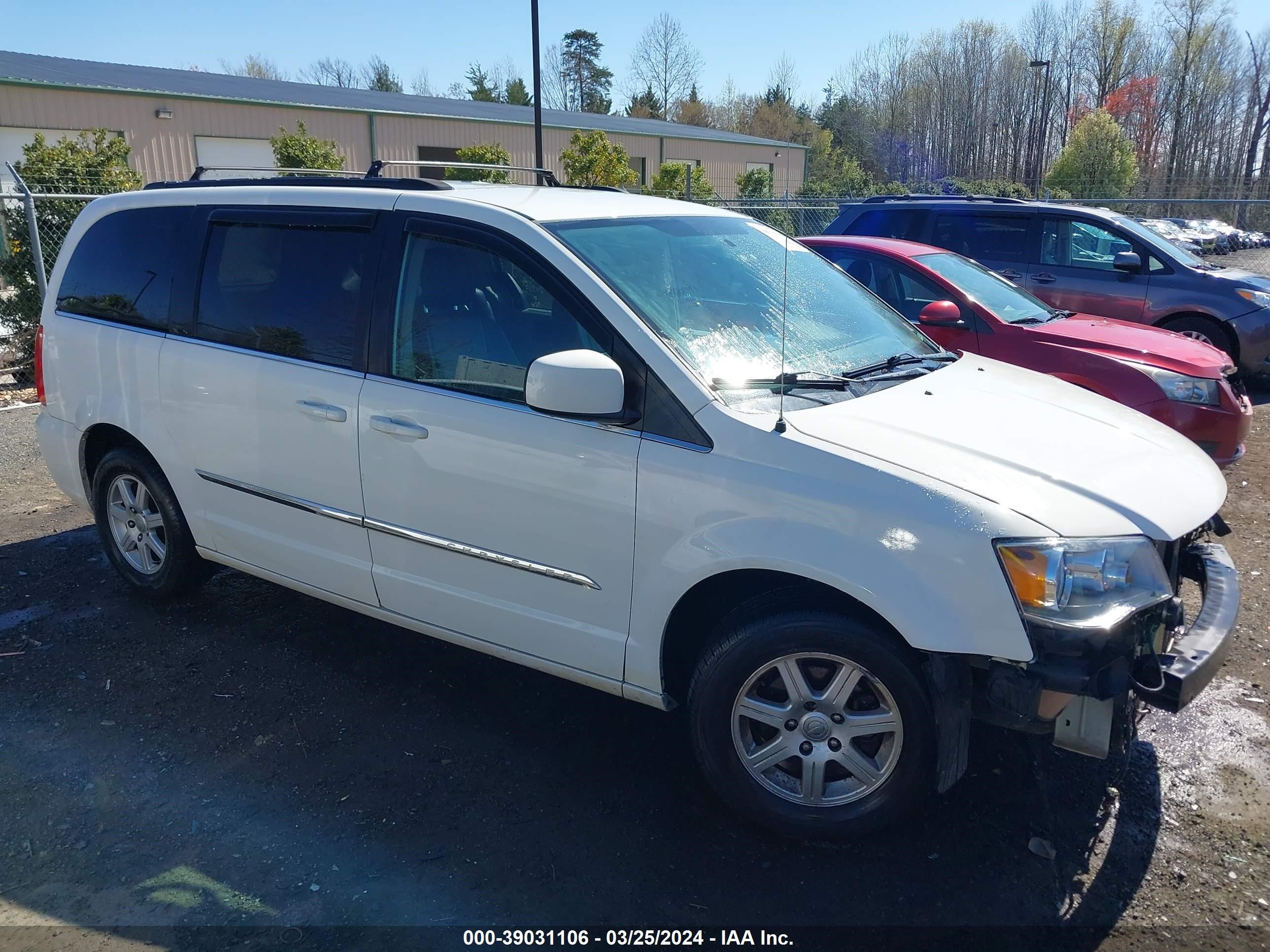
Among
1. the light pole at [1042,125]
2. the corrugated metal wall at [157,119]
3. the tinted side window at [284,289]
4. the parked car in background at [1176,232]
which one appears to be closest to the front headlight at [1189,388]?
the tinted side window at [284,289]

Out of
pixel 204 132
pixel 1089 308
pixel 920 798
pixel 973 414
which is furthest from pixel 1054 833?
pixel 204 132

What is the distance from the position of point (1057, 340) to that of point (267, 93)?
2590cm

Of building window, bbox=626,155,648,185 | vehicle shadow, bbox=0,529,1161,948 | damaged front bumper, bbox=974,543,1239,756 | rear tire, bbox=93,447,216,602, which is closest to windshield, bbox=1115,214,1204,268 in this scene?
vehicle shadow, bbox=0,529,1161,948

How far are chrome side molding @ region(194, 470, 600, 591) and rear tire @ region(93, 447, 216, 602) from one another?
427 mm

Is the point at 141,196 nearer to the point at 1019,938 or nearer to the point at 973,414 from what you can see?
the point at 973,414

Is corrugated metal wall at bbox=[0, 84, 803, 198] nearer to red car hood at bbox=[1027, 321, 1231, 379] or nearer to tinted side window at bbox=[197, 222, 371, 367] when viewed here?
tinted side window at bbox=[197, 222, 371, 367]

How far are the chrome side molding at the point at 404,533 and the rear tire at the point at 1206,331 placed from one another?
8.22 m

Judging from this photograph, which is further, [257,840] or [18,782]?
[18,782]

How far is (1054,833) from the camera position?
3.05 m

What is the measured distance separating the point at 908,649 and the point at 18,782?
303cm

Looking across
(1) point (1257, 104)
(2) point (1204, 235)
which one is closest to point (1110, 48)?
(1) point (1257, 104)

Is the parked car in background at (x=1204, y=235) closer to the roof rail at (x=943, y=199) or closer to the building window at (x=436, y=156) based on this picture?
the roof rail at (x=943, y=199)

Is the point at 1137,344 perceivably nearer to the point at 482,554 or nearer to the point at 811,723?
the point at 811,723

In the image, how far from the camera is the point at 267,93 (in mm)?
26422
